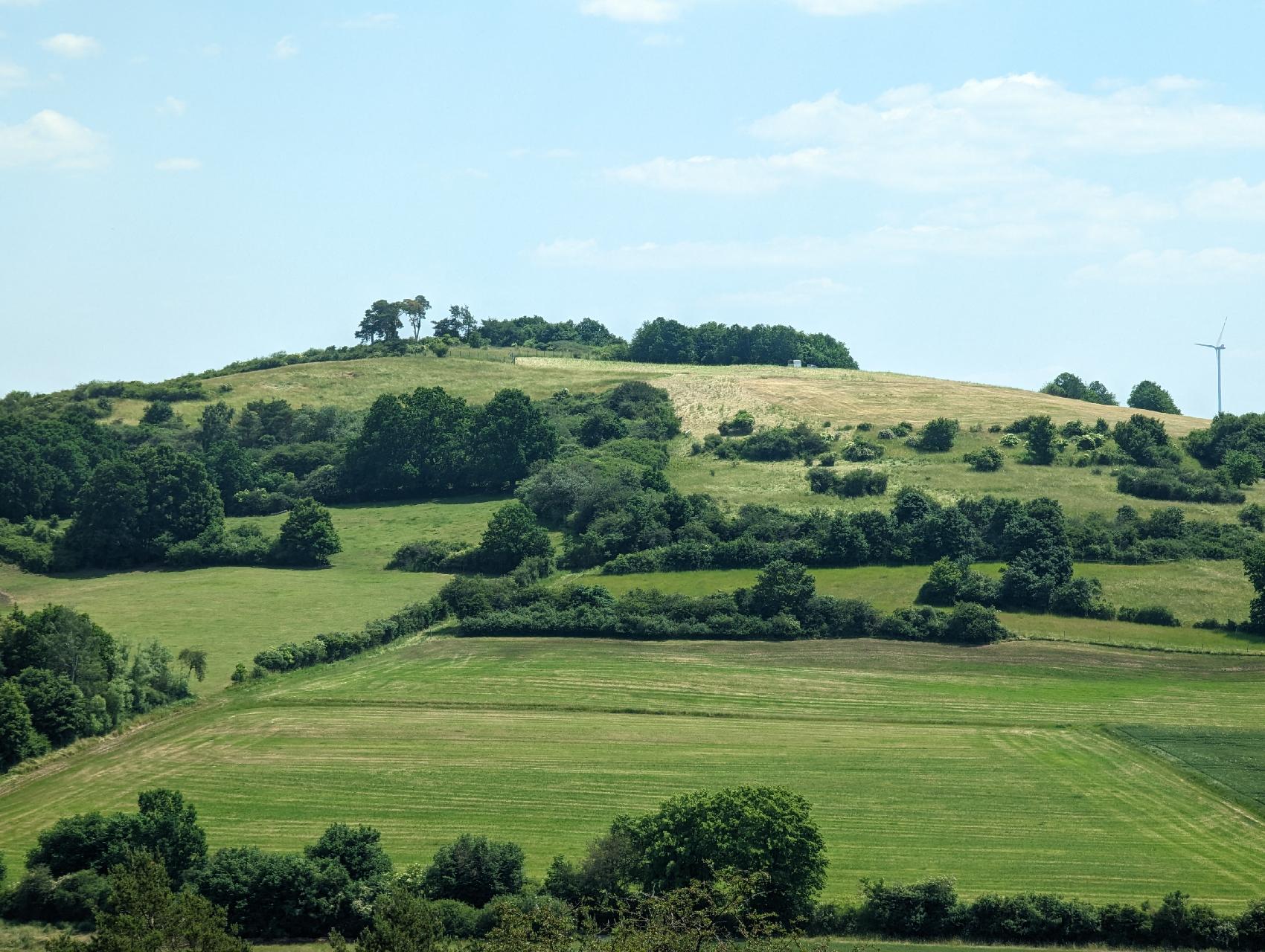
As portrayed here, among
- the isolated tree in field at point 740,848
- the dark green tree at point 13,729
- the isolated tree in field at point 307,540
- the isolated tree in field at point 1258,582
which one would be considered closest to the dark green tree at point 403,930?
the isolated tree in field at point 740,848

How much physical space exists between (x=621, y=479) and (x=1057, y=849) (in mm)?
71917

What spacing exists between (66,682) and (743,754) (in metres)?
34.6

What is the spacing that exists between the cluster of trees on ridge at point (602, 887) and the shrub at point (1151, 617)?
158ft

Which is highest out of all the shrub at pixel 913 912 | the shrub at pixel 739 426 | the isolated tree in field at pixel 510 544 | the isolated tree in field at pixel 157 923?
the shrub at pixel 739 426

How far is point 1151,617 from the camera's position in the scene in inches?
3777

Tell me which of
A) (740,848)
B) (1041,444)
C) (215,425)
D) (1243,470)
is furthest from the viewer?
(215,425)

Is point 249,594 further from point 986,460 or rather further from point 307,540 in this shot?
point 986,460

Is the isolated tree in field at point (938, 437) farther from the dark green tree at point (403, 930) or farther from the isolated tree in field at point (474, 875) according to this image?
the dark green tree at point (403, 930)

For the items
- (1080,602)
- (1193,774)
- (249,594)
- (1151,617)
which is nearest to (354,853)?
(1193,774)

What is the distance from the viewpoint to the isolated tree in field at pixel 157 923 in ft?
128

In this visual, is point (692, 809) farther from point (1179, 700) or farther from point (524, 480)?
point (524, 480)

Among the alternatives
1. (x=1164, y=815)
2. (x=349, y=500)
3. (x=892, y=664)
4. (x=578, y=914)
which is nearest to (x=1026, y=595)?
(x=892, y=664)

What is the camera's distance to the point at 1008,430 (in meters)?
→ 145

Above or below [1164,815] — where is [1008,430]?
above
